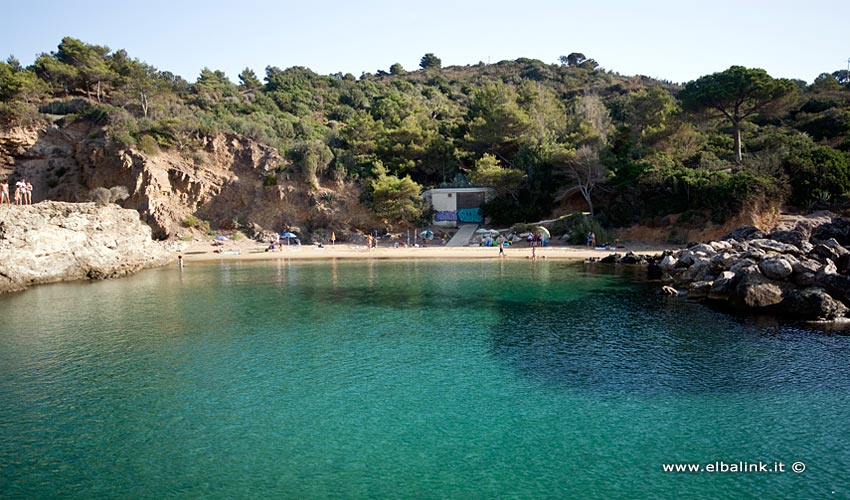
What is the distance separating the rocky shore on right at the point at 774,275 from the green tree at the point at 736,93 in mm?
16056

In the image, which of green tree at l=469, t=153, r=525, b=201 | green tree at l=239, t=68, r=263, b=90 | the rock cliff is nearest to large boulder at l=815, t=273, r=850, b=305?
green tree at l=469, t=153, r=525, b=201

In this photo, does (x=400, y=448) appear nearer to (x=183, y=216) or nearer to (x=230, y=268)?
(x=230, y=268)

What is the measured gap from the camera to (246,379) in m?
12.8

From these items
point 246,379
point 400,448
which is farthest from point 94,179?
point 400,448

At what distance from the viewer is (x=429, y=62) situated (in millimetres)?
128125

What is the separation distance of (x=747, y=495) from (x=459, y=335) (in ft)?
32.5

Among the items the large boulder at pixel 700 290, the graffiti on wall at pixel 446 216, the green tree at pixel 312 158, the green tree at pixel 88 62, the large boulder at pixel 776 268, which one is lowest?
the large boulder at pixel 700 290

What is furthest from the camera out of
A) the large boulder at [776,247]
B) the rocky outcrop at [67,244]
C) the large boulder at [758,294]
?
the rocky outcrop at [67,244]

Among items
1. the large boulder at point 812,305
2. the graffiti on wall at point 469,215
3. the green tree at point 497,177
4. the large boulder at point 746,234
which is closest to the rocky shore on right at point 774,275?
the large boulder at point 812,305

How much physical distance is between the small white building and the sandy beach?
5.89 metres

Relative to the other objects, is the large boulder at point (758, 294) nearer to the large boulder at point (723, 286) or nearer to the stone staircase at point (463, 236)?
the large boulder at point (723, 286)

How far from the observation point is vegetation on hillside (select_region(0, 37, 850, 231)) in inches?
1497

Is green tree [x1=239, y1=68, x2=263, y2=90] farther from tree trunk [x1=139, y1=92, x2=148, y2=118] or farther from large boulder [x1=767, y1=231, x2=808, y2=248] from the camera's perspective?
large boulder [x1=767, y1=231, x2=808, y2=248]

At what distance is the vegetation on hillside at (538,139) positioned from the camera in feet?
125
